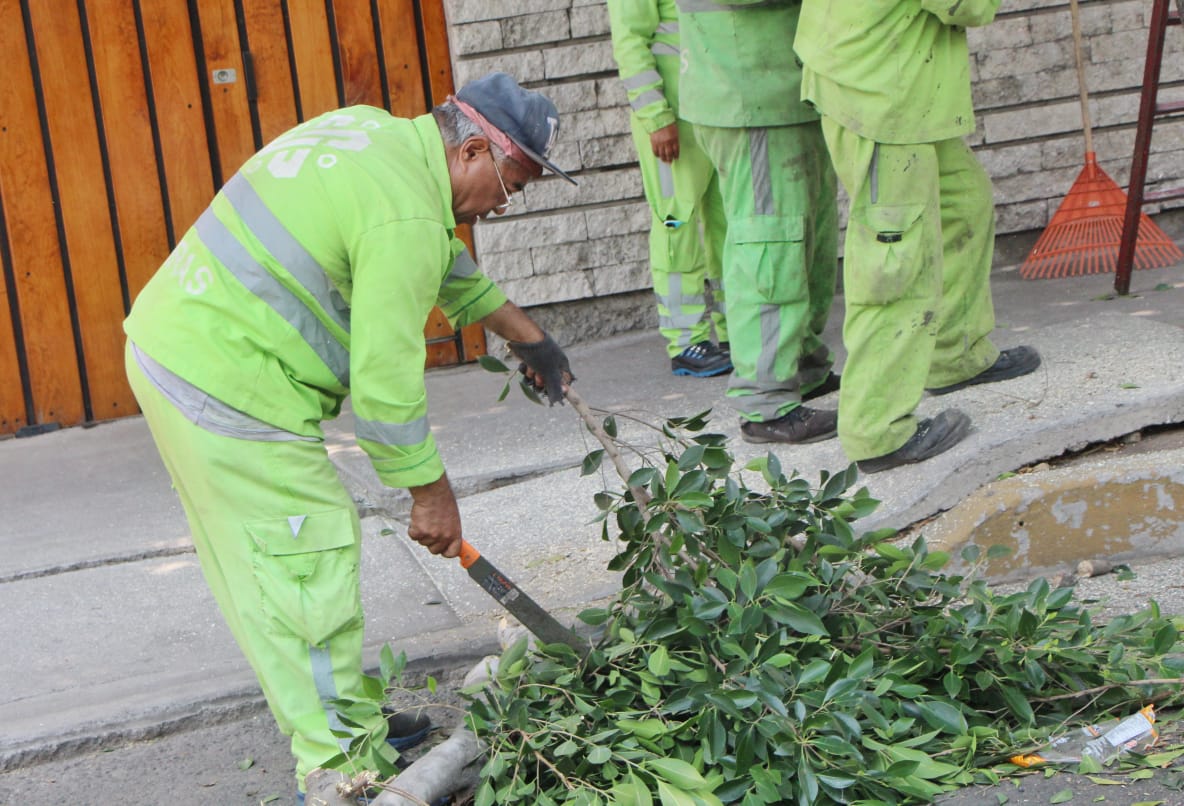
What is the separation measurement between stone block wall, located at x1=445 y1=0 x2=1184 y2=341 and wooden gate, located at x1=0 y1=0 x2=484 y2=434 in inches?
20.1

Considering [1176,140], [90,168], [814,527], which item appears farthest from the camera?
[1176,140]

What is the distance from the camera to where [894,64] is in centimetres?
399

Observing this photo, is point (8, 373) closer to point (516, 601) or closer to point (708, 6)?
point (708, 6)

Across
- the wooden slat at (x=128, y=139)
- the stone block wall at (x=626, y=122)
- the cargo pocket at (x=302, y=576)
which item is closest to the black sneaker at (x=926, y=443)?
the cargo pocket at (x=302, y=576)

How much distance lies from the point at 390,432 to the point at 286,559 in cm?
37

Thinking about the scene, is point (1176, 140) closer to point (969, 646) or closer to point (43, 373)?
point (969, 646)

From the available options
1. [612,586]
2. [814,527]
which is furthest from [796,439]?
[814,527]

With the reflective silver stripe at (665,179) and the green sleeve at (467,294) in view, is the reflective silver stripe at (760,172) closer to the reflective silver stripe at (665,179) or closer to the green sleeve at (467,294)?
the reflective silver stripe at (665,179)

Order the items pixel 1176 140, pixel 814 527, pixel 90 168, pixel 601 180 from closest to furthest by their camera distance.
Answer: pixel 814 527, pixel 90 168, pixel 601 180, pixel 1176 140

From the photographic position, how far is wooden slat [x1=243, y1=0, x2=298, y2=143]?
620 centimetres

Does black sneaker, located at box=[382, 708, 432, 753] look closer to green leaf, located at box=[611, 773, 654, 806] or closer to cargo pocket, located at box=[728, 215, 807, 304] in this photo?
green leaf, located at box=[611, 773, 654, 806]

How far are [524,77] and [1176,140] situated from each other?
353 centimetres

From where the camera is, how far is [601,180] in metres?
6.63

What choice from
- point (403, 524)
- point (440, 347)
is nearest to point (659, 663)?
point (403, 524)
